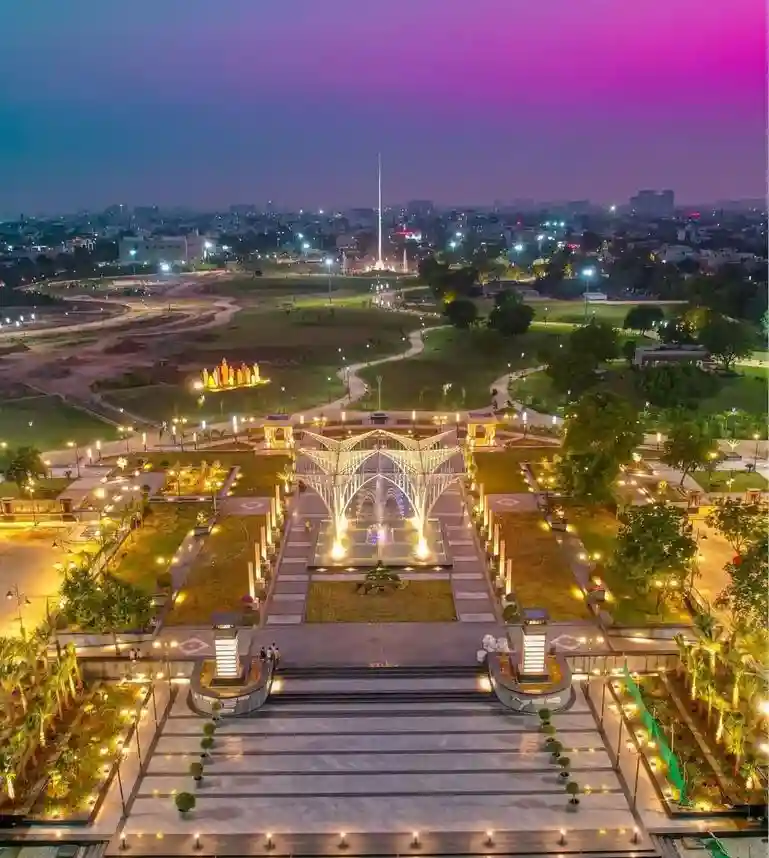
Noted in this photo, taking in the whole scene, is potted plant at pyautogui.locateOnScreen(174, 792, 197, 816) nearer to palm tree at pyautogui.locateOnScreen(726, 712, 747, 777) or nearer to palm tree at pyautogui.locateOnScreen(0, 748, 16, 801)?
palm tree at pyautogui.locateOnScreen(0, 748, 16, 801)

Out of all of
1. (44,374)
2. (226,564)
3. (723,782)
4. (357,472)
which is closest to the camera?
(723,782)

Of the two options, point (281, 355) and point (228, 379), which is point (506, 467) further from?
point (281, 355)

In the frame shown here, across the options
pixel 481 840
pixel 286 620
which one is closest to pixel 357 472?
pixel 286 620

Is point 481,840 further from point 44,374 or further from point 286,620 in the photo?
point 44,374

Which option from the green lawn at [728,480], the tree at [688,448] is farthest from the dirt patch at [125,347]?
the green lawn at [728,480]

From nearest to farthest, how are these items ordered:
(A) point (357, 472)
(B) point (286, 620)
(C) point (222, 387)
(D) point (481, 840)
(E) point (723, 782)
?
(D) point (481, 840), (E) point (723, 782), (B) point (286, 620), (A) point (357, 472), (C) point (222, 387)

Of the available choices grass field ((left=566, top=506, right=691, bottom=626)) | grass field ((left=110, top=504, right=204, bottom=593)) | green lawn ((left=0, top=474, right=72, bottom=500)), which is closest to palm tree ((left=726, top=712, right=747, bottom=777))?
grass field ((left=566, top=506, right=691, bottom=626))

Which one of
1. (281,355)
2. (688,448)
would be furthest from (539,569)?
(281,355)
